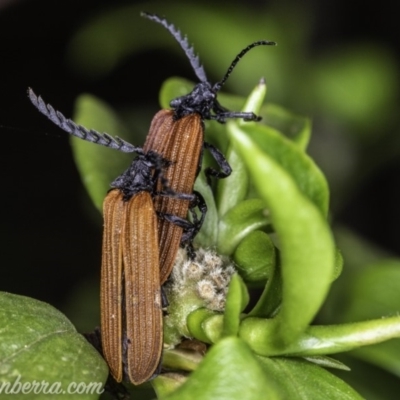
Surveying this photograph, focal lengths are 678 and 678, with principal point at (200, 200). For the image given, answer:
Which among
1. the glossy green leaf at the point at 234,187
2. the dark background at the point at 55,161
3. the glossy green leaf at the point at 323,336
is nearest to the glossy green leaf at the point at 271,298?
the glossy green leaf at the point at 323,336

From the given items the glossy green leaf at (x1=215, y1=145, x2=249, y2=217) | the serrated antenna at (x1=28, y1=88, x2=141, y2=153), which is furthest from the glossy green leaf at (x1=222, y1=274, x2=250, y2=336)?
the serrated antenna at (x1=28, y1=88, x2=141, y2=153)

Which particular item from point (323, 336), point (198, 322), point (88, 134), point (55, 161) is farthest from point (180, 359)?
point (55, 161)

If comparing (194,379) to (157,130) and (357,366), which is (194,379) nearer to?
(157,130)

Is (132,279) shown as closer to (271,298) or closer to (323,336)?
(271,298)

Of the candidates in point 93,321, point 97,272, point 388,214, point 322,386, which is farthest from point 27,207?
point 322,386

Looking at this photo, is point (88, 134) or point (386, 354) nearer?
point (386, 354)

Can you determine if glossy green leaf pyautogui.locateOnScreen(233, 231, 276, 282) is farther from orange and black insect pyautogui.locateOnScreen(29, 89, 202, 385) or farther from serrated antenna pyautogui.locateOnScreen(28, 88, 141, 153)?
serrated antenna pyautogui.locateOnScreen(28, 88, 141, 153)
